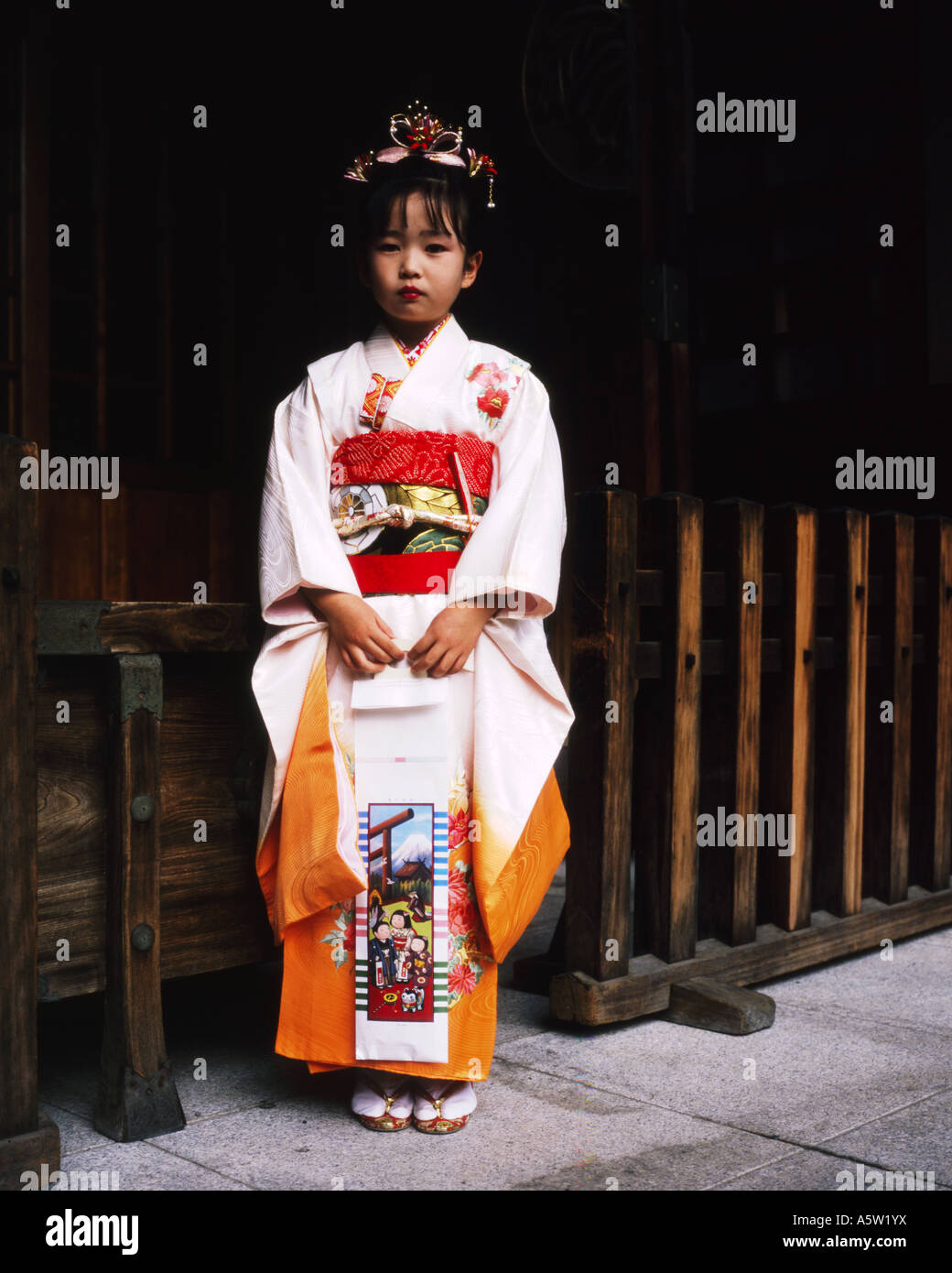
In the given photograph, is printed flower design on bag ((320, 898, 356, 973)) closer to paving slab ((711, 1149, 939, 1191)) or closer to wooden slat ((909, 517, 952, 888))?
paving slab ((711, 1149, 939, 1191))

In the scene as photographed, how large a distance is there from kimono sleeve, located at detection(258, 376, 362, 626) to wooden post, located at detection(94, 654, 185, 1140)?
33 centimetres

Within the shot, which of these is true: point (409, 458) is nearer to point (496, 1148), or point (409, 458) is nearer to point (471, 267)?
point (471, 267)

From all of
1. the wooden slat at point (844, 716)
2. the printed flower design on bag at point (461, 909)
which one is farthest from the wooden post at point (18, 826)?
the wooden slat at point (844, 716)

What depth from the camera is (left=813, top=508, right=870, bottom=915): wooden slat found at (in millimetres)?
4199

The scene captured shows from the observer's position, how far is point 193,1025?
3.44 meters

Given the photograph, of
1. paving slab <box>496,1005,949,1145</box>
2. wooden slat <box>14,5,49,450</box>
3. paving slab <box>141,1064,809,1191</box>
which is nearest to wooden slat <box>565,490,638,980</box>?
paving slab <box>496,1005,949,1145</box>

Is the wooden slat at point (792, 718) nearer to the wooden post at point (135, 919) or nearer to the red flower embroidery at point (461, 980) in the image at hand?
the red flower embroidery at point (461, 980)

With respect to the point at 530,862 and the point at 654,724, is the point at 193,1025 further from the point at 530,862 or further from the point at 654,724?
the point at 654,724

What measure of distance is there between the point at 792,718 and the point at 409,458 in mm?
1792

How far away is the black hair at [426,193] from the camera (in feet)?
9.32

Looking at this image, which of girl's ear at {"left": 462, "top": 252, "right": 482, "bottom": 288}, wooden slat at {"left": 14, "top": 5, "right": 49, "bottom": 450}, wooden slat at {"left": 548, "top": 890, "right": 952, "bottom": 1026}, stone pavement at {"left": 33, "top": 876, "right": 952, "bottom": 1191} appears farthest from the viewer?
wooden slat at {"left": 14, "top": 5, "right": 49, "bottom": 450}

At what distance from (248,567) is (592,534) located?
8.97ft

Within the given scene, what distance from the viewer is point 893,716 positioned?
4434 millimetres

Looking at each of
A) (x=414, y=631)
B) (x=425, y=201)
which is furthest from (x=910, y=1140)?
(x=425, y=201)
